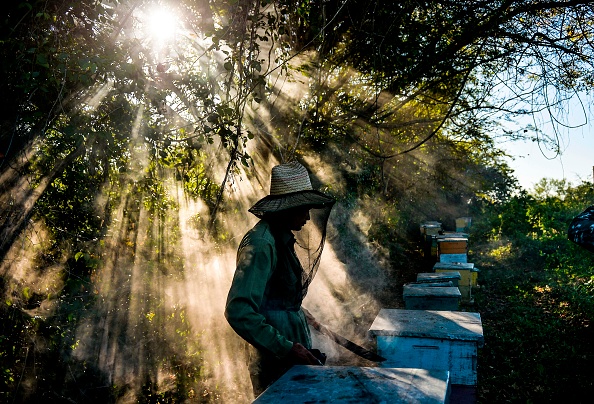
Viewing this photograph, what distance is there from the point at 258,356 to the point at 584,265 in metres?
8.57

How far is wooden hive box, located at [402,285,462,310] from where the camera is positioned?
419cm

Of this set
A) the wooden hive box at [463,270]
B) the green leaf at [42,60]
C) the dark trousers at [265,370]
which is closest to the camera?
the dark trousers at [265,370]

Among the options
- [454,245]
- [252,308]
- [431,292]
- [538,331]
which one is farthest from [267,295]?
[454,245]

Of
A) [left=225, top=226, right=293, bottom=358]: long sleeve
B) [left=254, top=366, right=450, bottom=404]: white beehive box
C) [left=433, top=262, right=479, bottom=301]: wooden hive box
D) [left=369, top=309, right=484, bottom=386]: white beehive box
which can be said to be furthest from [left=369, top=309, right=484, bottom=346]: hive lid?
[left=433, top=262, right=479, bottom=301]: wooden hive box

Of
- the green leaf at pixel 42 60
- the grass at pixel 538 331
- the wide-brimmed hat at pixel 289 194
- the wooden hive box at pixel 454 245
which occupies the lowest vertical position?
the grass at pixel 538 331

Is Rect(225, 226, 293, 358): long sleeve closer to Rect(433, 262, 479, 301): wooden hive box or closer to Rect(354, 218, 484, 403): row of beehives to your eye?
Rect(354, 218, 484, 403): row of beehives

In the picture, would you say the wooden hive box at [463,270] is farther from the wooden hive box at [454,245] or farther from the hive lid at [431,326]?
the hive lid at [431,326]

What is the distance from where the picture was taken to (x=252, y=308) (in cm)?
171

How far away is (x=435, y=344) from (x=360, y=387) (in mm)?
1669

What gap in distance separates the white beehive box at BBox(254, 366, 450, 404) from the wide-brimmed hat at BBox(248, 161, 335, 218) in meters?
0.75

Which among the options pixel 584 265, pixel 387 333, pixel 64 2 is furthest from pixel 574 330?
pixel 64 2

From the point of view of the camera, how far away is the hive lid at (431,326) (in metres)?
2.74

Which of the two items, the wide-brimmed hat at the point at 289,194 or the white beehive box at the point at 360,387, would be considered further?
the wide-brimmed hat at the point at 289,194

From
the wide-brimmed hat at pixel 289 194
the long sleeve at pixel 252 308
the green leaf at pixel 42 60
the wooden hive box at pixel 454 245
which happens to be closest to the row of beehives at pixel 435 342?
the wide-brimmed hat at pixel 289 194
